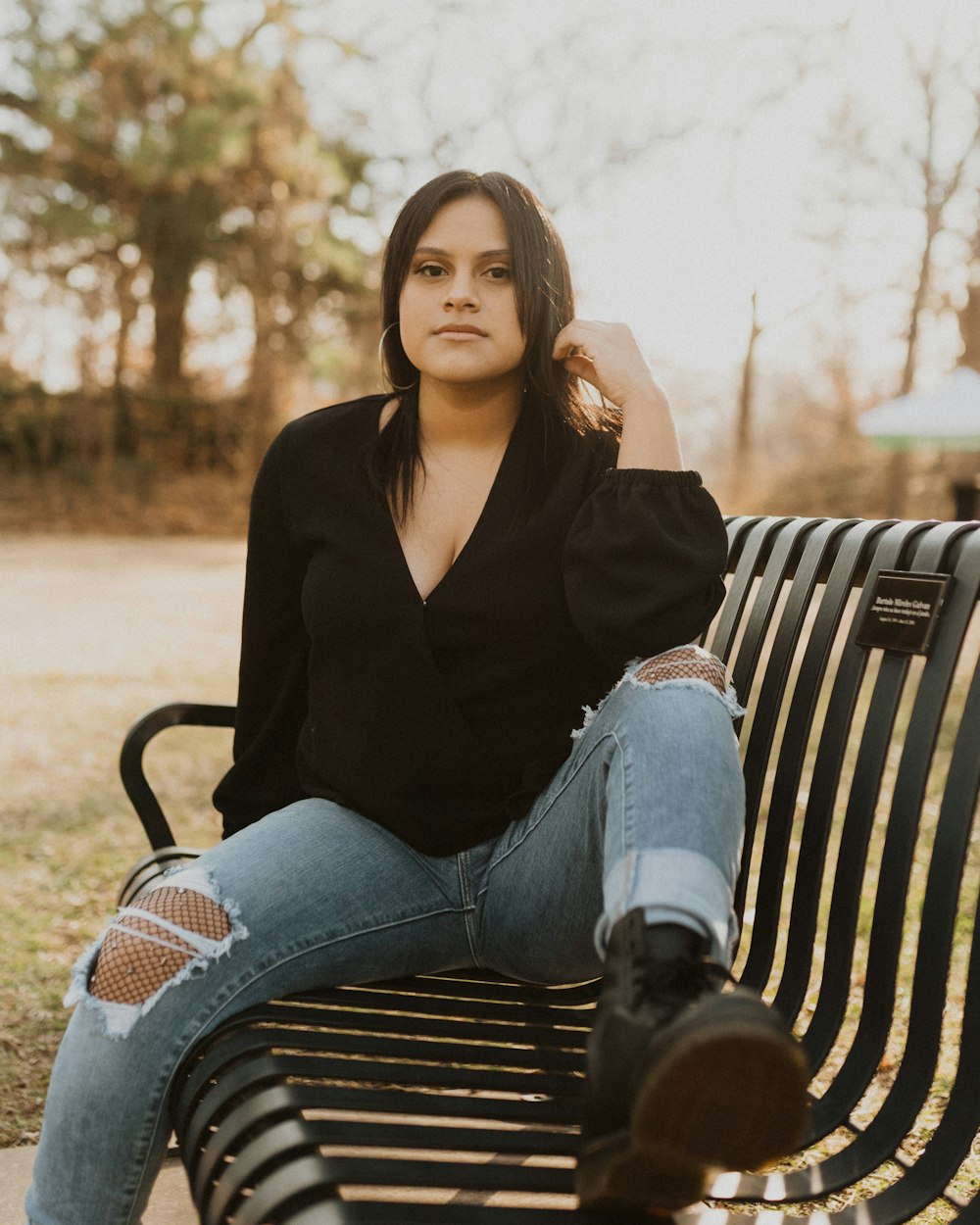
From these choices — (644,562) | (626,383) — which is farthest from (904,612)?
(626,383)

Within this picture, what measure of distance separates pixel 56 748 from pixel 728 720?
17.0 feet

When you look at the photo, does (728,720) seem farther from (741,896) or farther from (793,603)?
(741,896)

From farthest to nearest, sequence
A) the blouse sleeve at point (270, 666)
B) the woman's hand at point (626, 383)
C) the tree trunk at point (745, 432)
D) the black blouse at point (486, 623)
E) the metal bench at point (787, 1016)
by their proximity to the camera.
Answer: the tree trunk at point (745, 432) < the blouse sleeve at point (270, 666) < the woman's hand at point (626, 383) < the black blouse at point (486, 623) < the metal bench at point (787, 1016)

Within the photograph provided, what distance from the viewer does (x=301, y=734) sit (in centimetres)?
248

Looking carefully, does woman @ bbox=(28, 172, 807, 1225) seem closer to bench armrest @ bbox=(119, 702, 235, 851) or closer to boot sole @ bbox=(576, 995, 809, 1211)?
boot sole @ bbox=(576, 995, 809, 1211)

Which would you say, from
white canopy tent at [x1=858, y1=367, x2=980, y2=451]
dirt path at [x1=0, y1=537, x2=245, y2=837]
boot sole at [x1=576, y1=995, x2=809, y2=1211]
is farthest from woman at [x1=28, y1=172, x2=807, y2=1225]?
white canopy tent at [x1=858, y1=367, x2=980, y2=451]

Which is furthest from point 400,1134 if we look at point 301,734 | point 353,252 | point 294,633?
point 353,252

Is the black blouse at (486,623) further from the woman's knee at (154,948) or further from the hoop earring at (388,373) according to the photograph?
the woman's knee at (154,948)

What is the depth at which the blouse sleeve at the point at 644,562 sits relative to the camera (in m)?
2.04

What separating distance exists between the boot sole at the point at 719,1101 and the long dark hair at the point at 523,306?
1262mm

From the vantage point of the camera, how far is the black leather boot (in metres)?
1.32

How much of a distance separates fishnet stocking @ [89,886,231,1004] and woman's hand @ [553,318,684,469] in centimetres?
104

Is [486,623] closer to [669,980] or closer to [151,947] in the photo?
[151,947]

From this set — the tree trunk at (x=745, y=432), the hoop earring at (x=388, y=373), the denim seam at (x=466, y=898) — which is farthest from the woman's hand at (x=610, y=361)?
the tree trunk at (x=745, y=432)
